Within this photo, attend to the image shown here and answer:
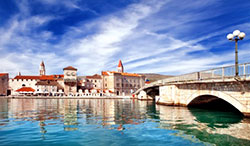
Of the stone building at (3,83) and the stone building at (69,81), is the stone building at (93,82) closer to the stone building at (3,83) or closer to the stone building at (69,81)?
the stone building at (69,81)

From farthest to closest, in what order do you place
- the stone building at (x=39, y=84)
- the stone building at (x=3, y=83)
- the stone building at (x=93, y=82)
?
the stone building at (x=93, y=82), the stone building at (x=3, y=83), the stone building at (x=39, y=84)

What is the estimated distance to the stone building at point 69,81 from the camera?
95.6m

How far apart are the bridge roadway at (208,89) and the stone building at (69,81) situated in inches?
2829

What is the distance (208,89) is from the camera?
18.5 meters

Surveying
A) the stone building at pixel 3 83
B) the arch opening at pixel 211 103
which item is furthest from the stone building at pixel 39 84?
the arch opening at pixel 211 103

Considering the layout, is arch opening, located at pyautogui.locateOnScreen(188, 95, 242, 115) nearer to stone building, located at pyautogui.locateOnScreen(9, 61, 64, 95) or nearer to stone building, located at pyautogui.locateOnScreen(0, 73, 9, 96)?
stone building, located at pyautogui.locateOnScreen(9, 61, 64, 95)

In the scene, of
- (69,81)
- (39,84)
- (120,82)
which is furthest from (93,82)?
(39,84)

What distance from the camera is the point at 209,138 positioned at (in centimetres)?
889

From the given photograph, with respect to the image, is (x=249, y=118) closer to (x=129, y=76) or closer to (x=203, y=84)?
(x=203, y=84)

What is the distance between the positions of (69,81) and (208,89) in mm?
86026

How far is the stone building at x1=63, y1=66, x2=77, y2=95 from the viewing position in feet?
314

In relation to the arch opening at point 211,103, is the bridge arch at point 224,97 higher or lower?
higher

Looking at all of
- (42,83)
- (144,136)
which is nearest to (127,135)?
(144,136)

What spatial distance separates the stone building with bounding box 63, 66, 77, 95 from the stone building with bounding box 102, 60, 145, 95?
18.5 m
